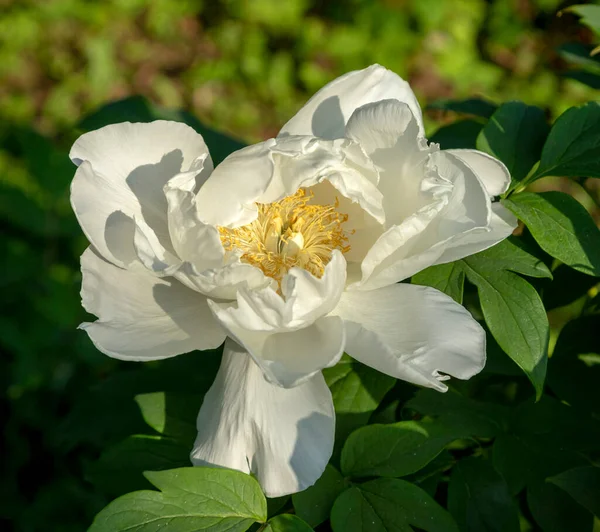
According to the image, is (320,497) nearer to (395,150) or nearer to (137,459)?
(137,459)

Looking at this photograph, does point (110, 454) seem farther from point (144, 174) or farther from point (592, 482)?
point (592, 482)

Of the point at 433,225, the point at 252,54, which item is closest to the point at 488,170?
the point at 433,225

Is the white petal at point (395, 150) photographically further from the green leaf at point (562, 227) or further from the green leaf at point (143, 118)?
the green leaf at point (143, 118)

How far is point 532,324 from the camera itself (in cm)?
116

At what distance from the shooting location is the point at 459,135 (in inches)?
62.2

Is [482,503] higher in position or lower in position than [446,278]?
lower

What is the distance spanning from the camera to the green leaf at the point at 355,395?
1.23 metres

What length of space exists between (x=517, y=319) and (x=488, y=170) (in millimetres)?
269

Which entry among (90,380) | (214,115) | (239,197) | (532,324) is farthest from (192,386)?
(214,115)

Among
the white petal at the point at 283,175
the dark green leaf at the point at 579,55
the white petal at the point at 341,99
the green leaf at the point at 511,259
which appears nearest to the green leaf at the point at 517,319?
the green leaf at the point at 511,259

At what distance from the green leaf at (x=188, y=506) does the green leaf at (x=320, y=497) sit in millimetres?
64

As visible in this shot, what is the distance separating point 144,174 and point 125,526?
1.99 feet

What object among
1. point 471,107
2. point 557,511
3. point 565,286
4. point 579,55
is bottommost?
point 557,511

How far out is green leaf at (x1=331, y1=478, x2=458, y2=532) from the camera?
3.53ft
